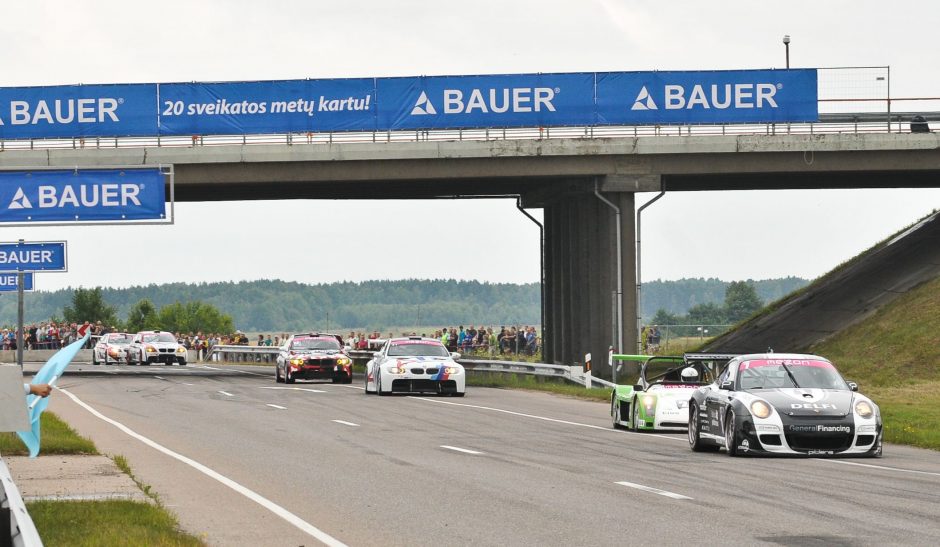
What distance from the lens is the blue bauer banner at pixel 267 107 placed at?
4331 centimetres

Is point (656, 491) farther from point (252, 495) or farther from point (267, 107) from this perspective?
point (267, 107)

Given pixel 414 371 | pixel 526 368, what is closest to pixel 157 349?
pixel 526 368

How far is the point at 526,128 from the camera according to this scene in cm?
4334

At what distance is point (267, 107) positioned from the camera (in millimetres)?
43375

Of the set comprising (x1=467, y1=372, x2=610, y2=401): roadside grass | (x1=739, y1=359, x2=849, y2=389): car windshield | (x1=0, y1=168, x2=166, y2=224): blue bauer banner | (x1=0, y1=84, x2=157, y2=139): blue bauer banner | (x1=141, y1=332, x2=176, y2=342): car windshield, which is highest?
(x1=0, y1=84, x2=157, y2=139): blue bauer banner

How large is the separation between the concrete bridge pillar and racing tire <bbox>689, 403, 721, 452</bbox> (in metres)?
23.4

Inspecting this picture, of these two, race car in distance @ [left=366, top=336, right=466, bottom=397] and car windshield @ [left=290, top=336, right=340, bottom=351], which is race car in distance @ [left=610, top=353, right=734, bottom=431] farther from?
car windshield @ [left=290, top=336, right=340, bottom=351]

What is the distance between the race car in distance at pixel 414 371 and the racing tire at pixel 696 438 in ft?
48.6

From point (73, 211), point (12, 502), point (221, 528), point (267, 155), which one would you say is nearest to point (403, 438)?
point (73, 211)

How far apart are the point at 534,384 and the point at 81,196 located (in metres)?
18.6

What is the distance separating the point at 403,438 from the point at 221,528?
31.4 feet

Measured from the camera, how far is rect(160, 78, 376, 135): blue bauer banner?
43312 millimetres

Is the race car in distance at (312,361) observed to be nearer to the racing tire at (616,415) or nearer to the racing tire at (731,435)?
the racing tire at (616,415)

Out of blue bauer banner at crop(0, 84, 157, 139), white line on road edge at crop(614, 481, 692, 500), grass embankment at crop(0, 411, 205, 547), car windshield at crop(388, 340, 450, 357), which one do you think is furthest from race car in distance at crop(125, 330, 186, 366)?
white line on road edge at crop(614, 481, 692, 500)
